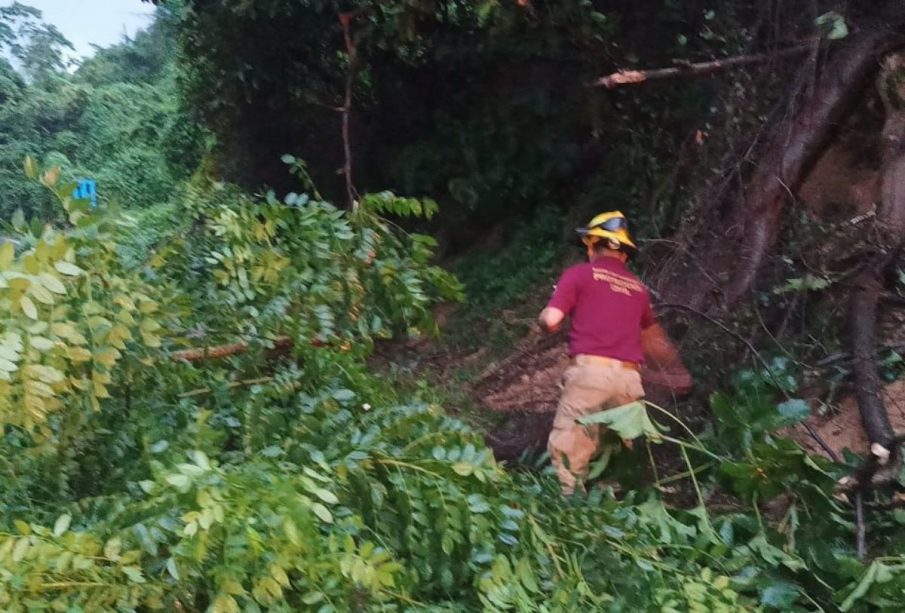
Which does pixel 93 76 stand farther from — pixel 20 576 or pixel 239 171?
pixel 20 576

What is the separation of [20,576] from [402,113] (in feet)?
25.6

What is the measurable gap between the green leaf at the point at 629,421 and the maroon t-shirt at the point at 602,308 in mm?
902

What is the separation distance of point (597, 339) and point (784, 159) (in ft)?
5.37

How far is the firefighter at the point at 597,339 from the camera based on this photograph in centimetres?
378

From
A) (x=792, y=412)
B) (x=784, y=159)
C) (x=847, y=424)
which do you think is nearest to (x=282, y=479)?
(x=792, y=412)

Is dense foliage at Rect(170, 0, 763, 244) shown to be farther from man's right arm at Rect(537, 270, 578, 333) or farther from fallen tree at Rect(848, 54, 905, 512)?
man's right arm at Rect(537, 270, 578, 333)

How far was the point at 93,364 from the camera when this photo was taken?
2375mm

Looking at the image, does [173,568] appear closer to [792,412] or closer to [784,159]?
[792,412]

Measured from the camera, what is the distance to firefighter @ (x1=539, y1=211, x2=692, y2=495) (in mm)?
3775

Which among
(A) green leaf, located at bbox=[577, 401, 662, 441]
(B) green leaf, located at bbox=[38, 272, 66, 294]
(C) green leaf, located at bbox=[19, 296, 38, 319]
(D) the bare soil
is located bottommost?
(D) the bare soil

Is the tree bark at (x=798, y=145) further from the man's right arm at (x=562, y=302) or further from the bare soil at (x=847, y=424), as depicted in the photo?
the man's right arm at (x=562, y=302)

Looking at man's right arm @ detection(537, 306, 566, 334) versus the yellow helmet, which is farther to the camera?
the yellow helmet

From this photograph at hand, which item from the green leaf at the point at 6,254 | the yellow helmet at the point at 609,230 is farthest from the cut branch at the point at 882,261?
the green leaf at the point at 6,254

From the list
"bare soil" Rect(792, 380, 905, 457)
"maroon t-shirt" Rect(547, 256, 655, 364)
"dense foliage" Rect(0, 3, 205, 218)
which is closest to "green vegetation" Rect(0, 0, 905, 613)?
"bare soil" Rect(792, 380, 905, 457)
